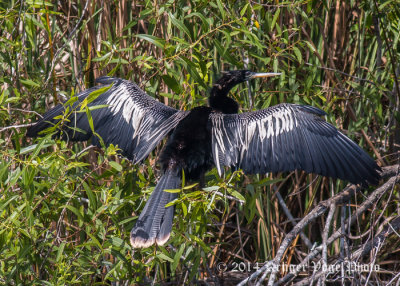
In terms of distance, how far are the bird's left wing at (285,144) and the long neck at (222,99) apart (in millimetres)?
334

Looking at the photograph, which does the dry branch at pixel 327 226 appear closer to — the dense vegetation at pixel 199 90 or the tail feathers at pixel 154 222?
the dense vegetation at pixel 199 90

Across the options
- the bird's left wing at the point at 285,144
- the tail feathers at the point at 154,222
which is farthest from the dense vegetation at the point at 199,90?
the bird's left wing at the point at 285,144

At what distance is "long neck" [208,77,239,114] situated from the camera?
3.82 m

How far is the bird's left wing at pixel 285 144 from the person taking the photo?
3.26m

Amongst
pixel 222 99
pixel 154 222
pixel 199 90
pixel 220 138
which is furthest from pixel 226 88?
pixel 154 222

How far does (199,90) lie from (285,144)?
2.85ft

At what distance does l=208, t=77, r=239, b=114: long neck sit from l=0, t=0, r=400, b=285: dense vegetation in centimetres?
7

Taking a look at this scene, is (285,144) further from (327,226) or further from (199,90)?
(199,90)

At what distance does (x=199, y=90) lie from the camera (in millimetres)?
3979

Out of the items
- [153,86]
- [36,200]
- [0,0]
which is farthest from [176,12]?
[36,200]

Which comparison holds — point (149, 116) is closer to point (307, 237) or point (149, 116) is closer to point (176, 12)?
point (176, 12)

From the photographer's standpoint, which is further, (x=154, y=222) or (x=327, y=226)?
(x=154, y=222)

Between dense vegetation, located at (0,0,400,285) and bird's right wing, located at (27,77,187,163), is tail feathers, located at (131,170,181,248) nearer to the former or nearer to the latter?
dense vegetation, located at (0,0,400,285)

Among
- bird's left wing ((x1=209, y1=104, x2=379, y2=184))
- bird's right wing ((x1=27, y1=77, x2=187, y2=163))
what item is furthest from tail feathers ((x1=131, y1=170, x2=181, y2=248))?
bird's right wing ((x1=27, y1=77, x2=187, y2=163))
